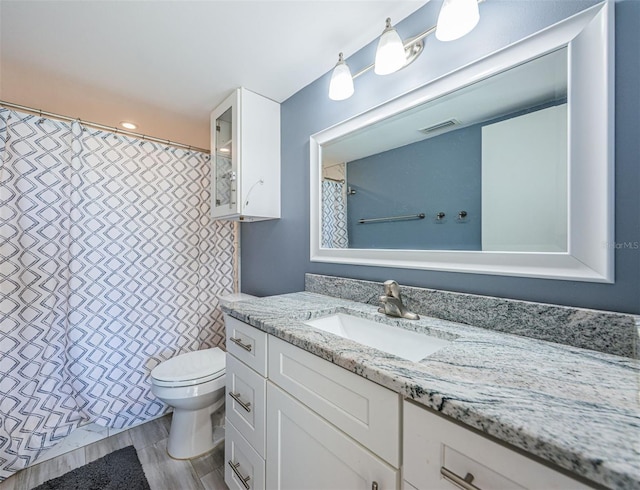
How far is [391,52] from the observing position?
1037 millimetres

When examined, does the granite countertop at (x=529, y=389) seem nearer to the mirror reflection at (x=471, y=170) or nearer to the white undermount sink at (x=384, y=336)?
the white undermount sink at (x=384, y=336)

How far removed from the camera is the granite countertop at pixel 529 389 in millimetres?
358

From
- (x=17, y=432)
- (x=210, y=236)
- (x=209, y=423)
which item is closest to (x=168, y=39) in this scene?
(x=210, y=236)

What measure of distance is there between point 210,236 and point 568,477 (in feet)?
7.12

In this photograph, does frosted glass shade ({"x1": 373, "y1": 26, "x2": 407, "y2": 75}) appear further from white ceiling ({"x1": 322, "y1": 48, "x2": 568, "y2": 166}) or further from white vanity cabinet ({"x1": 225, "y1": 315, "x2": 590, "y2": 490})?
white vanity cabinet ({"x1": 225, "y1": 315, "x2": 590, "y2": 490})

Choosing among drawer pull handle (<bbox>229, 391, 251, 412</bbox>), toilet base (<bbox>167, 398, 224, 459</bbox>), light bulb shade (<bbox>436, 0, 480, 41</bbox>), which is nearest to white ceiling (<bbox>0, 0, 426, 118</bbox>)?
light bulb shade (<bbox>436, 0, 480, 41</bbox>)

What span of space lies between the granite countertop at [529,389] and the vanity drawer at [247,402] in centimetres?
30

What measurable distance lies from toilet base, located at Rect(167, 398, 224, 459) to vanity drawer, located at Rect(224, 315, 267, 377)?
2.16 feet

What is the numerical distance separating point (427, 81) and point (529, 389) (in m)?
1.07

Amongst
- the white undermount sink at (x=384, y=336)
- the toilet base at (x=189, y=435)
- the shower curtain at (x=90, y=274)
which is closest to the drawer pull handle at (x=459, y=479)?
the white undermount sink at (x=384, y=336)

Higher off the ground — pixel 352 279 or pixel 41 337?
pixel 352 279

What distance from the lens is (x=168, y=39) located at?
4.18 feet

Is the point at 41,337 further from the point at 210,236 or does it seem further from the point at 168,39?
the point at 168,39

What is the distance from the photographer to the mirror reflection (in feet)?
2.65
